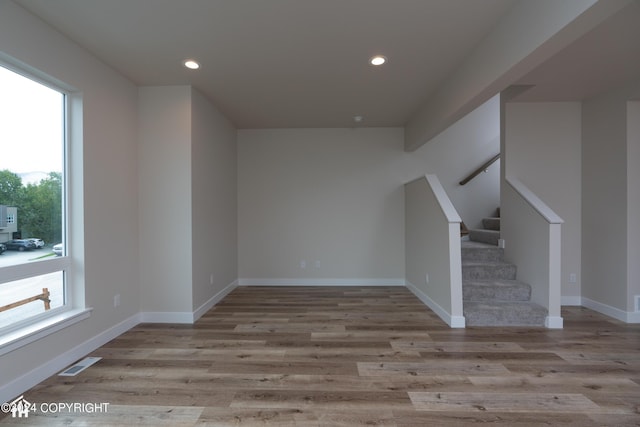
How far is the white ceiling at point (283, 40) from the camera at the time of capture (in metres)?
2.18

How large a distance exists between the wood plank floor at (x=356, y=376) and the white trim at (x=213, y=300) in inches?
5.5

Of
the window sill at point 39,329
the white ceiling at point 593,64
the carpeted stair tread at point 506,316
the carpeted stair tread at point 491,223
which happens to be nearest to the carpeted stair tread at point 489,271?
the carpeted stair tread at point 506,316

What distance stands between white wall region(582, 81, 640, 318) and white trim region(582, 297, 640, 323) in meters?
0.01

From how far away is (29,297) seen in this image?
235 centimetres

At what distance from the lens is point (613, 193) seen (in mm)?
3654

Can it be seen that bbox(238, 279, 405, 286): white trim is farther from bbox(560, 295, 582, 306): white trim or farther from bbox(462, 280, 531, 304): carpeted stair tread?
bbox(560, 295, 582, 306): white trim

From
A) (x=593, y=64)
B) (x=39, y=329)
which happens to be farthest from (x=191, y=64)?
(x=593, y=64)

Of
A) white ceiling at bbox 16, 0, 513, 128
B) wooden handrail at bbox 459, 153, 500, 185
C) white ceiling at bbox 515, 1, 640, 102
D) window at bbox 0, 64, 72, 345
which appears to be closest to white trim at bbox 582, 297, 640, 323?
wooden handrail at bbox 459, 153, 500, 185

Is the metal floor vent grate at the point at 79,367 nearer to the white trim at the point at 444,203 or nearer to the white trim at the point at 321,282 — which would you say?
the white trim at the point at 321,282

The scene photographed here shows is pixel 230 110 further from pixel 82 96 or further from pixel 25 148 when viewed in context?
pixel 25 148

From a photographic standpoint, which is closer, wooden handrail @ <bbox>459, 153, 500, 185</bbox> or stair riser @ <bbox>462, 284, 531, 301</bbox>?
stair riser @ <bbox>462, 284, 531, 301</bbox>

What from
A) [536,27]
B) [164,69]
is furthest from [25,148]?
[536,27]

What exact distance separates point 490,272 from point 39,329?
4.63 m

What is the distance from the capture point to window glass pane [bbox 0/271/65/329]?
217cm
